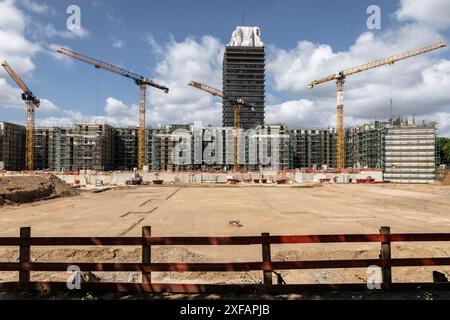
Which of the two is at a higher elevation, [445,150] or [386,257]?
[445,150]

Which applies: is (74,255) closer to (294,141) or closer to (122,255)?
(122,255)

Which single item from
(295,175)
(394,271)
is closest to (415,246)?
(394,271)

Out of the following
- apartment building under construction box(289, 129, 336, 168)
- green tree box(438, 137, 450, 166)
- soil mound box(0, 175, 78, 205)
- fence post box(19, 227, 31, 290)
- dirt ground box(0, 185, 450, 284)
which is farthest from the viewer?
apartment building under construction box(289, 129, 336, 168)

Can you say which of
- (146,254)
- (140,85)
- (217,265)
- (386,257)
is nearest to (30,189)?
(146,254)

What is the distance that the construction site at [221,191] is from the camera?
11.2 meters

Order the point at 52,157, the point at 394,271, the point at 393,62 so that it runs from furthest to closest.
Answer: the point at 52,157, the point at 393,62, the point at 394,271

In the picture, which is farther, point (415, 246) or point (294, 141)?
point (294, 141)

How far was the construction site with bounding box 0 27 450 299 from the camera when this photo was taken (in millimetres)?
11188

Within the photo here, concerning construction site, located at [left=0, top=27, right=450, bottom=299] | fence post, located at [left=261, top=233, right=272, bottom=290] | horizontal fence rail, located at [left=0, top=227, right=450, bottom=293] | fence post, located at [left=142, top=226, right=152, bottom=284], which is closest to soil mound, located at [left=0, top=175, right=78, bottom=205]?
construction site, located at [left=0, top=27, right=450, bottom=299]

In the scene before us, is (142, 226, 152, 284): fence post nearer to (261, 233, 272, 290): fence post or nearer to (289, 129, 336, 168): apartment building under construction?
(261, 233, 272, 290): fence post

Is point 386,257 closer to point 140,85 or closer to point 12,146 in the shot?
point 140,85

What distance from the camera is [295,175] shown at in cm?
7894

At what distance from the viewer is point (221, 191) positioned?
1841 inches

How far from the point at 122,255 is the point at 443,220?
18983 mm
